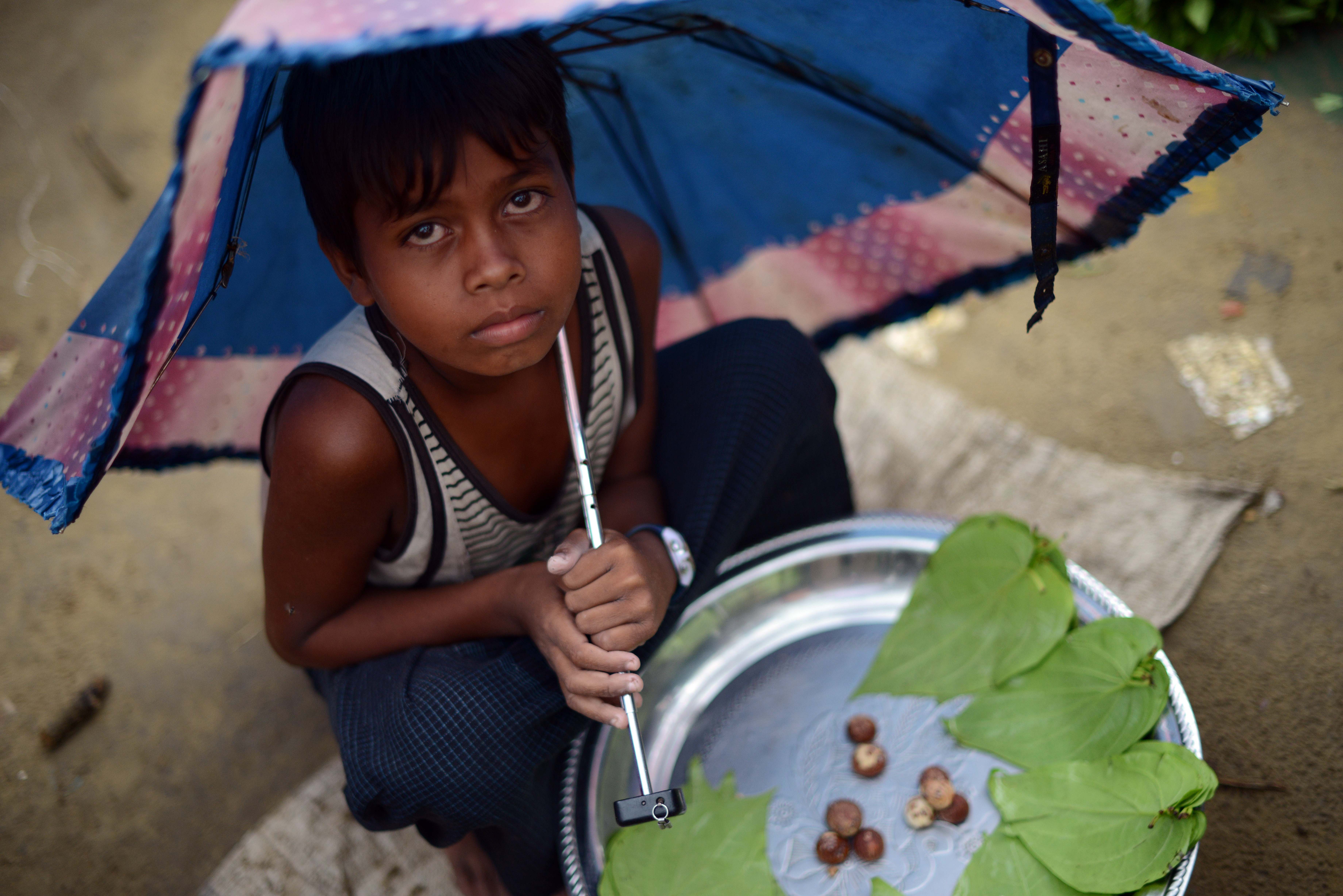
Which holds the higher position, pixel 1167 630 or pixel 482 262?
pixel 482 262

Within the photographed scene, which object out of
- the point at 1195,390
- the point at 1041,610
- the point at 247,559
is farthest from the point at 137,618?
the point at 1195,390

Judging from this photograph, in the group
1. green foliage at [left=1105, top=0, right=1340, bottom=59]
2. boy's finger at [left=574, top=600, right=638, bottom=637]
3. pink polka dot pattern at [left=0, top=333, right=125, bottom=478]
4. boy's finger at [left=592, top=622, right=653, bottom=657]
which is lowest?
green foliage at [left=1105, top=0, right=1340, bottom=59]

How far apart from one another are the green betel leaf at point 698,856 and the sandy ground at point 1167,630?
2.10ft

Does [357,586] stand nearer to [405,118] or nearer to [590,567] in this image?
[590,567]

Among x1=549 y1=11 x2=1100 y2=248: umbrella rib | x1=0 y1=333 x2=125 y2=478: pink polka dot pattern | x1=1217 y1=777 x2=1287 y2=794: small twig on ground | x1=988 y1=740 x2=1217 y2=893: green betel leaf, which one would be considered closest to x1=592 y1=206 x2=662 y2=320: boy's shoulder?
x1=549 y1=11 x2=1100 y2=248: umbrella rib

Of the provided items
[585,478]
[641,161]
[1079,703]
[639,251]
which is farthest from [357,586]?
[1079,703]

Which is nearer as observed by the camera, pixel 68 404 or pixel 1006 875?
pixel 68 404

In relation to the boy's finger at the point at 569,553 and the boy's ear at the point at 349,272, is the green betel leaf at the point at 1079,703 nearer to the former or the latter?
the boy's finger at the point at 569,553

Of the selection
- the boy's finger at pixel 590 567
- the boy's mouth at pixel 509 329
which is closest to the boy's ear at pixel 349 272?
Result: the boy's mouth at pixel 509 329

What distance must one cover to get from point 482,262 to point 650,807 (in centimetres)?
58

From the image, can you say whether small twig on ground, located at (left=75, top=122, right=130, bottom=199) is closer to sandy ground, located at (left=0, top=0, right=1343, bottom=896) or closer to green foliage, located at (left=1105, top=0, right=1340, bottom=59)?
sandy ground, located at (left=0, top=0, right=1343, bottom=896)

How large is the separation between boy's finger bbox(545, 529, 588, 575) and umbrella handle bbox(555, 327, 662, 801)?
0.04 feet

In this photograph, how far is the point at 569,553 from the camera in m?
1.00

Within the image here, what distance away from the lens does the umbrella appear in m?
0.68
